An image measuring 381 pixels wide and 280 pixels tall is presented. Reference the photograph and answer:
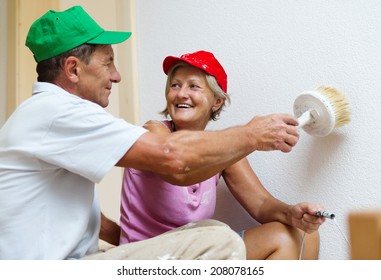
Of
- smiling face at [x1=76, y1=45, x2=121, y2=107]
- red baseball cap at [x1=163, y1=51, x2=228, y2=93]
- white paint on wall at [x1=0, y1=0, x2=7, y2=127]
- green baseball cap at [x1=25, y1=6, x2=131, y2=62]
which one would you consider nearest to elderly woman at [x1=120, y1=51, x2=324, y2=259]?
red baseball cap at [x1=163, y1=51, x2=228, y2=93]

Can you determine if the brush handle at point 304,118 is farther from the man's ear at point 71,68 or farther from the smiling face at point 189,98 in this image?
the man's ear at point 71,68

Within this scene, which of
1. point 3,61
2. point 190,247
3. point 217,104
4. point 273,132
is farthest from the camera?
point 3,61

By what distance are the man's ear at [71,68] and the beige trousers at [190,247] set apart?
0.40 m

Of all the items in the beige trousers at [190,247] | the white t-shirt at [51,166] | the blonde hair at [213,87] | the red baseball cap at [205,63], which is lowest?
the beige trousers at [190,247]

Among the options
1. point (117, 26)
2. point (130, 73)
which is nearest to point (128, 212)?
point (130, 73)

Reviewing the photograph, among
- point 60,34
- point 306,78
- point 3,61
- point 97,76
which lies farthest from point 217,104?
point 3,61

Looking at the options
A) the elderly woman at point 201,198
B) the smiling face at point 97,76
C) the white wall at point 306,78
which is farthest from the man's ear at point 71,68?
the white wall at point 306,78

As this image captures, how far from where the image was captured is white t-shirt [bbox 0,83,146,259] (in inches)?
34.9

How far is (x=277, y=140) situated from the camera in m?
1.01

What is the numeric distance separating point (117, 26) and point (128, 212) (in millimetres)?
889

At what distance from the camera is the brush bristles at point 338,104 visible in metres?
1.09

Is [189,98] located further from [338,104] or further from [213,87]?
[338,104]

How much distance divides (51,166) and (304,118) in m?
0.59

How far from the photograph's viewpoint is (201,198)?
121 centimetres
